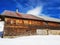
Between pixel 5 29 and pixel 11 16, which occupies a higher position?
pixel 11 16

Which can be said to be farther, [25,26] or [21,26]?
[25,26]

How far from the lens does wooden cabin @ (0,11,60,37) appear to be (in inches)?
893

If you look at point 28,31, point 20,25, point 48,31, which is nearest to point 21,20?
point 20,25

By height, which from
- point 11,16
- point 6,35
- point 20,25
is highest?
point 11,16

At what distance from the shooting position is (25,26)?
78.2 feet

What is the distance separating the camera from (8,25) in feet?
74.3

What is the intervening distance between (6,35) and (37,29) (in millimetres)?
5914

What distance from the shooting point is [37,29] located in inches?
971

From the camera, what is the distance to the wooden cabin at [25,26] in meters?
22.7

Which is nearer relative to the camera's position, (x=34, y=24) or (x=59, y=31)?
(x=34, y=24)

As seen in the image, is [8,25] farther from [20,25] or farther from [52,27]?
[52,27]

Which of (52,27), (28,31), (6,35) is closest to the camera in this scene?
(6,35)

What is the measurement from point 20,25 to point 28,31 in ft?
6.39

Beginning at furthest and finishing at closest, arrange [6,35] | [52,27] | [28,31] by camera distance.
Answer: [52,27]
[28,31]
[6,35]
